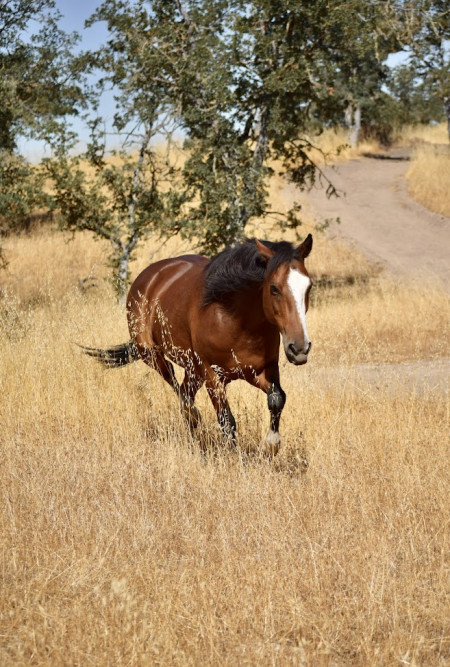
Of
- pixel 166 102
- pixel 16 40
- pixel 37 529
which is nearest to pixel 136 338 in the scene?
pixel 37 529

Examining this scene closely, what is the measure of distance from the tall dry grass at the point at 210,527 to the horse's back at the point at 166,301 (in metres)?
0.59

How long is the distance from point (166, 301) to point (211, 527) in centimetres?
295

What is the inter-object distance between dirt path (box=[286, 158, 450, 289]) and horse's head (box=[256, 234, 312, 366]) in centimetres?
1200

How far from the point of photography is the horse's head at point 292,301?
4.83 meters

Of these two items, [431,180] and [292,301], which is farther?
[431,180]

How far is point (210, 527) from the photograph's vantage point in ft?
15.3

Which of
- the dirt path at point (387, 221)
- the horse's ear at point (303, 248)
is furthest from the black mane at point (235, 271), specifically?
the dirt path at point (387, 221)

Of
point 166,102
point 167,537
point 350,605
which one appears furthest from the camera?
point 166,102

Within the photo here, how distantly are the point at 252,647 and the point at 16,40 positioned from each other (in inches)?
580

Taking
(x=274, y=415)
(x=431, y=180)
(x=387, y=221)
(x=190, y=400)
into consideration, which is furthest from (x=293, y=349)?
(x=431, y=180)

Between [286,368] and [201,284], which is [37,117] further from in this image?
[201,284]

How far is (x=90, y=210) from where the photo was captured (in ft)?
50.8

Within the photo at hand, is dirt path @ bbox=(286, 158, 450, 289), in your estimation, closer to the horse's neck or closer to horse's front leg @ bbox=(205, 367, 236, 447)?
horse's front leg @ bbox=(205, 367, 236, 447)

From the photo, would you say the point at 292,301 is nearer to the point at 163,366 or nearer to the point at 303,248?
the point at 303,248
